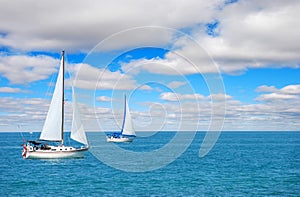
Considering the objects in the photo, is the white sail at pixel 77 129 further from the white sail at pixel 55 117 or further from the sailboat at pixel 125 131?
the sailboat at pixel 125 131

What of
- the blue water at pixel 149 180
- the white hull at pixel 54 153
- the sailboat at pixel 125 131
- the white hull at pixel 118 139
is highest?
the sailboat at pixel 125 131

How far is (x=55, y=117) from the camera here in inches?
3376

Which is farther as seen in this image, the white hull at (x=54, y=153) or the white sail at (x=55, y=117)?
Result: the white sail at (x=55, y=117)

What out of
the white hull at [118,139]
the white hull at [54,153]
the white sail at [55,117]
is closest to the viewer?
the white hull at [54,153]

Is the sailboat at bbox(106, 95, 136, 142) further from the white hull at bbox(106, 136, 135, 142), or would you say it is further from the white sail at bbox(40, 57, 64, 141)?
the white sail at bbox(40, 57, 64, 141)

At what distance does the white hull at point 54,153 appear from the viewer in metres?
83.2

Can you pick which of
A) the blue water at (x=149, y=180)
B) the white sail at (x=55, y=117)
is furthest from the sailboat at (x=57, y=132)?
the blue water at (x=149, y=180)

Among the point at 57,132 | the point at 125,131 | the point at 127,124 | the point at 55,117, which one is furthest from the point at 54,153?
the point at 125,131

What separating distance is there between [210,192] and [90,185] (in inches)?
706

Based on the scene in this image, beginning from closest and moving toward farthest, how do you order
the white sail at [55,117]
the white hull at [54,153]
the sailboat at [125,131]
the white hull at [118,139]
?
the white hull at [54,153], the white sail at [55,117], the sailboat at [125,131], the white hull at [118,139]

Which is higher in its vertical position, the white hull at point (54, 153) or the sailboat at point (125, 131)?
the sailboat at point (125, 131)

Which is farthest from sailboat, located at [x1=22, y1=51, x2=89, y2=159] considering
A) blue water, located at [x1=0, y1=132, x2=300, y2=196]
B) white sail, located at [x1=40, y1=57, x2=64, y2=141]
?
blue water, located at [x1=0, y1=132, x2=300, y2=196]

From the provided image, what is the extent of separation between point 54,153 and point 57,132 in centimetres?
496

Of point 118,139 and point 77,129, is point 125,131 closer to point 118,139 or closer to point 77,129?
point 118,139
